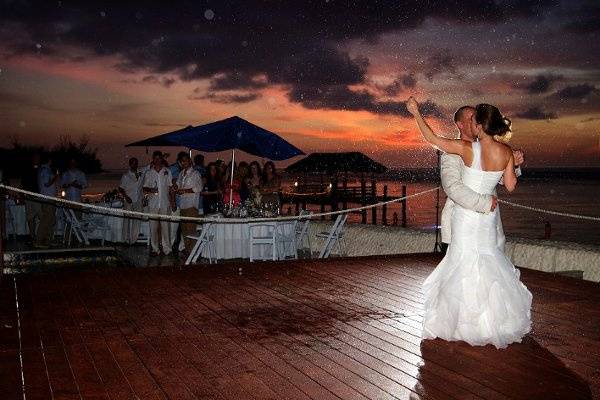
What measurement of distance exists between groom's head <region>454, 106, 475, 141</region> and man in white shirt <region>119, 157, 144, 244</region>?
25.2 feet

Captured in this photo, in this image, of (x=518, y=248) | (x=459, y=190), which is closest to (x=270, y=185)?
(x=518, y=248)

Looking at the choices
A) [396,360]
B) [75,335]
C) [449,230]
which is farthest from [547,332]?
[75,335]

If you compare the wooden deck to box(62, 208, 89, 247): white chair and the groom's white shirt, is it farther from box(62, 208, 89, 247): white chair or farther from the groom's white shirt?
box(62, 208, 89, 247): white chair

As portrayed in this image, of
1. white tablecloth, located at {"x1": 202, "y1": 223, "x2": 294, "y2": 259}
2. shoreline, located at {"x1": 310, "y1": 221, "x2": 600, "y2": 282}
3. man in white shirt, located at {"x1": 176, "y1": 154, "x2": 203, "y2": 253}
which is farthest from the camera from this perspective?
man in white shirt, located at {"x1": 176, "y1": 154, "x2": 203, "y2": 253}

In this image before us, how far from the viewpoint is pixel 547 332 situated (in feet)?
14.6

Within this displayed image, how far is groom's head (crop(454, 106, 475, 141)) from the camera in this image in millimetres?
4289

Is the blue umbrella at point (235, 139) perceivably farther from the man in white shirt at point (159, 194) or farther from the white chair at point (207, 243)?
the white chair at point (207, 243)

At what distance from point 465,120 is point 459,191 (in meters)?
0.55

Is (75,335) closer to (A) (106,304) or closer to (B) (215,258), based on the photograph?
(A) (106,304)

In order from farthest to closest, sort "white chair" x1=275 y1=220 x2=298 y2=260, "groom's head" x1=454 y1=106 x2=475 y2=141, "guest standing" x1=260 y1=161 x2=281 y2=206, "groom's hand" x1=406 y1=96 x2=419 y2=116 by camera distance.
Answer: "guest standing" x1=260 y1=161 x2=281 y2=206, "white chair" x1=275 y1=220 x2=298 y2=260, "groom's head" x1=454 y1=106 x2=475 y2=141, "groom's hand" x1=406 y1=96 x2=419 y2=116

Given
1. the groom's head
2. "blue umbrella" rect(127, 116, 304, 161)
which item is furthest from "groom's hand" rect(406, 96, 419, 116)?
"blue umbrella" rect(127, 116, 304, 161)

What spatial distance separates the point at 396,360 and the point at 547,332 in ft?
4.64

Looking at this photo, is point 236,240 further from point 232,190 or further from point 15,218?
point 15,218

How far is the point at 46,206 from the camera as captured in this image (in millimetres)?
10930
